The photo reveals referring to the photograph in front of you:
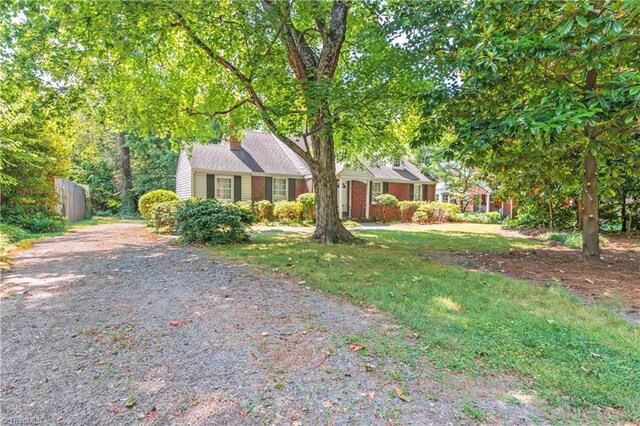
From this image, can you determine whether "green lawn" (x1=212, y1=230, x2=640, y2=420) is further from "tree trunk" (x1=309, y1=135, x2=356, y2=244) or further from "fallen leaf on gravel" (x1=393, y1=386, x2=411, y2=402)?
"tree trunk" (x1=309, y1=135, x2=356, y2=244)

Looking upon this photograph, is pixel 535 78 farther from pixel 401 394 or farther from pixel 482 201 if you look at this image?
pixel 482 201

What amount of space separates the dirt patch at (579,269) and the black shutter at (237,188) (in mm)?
13489

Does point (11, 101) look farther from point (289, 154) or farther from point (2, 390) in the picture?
point (289, 154)

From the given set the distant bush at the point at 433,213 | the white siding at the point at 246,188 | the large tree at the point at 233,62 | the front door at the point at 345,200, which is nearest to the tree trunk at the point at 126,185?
the white siding at the point at 246,188

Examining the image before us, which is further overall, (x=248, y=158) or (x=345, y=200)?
(x=345, y=200)

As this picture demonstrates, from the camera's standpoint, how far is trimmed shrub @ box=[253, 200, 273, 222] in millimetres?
17484

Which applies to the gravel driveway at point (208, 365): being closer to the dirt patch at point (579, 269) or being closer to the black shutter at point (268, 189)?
the dirt patch at point (579, 269)

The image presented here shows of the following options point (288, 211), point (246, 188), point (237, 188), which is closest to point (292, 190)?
point (246, 188)

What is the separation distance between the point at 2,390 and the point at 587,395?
3.87m

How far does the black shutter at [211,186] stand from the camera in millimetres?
18672

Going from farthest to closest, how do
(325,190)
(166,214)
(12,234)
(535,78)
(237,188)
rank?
1. (237,188)
2. (166,214)
3. (325,190)
4. (12,234)
5. (535,78)

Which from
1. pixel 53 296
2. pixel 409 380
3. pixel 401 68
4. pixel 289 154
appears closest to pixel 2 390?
pixel 53 296

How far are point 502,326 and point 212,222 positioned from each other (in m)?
6.90

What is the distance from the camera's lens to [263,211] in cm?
1758
